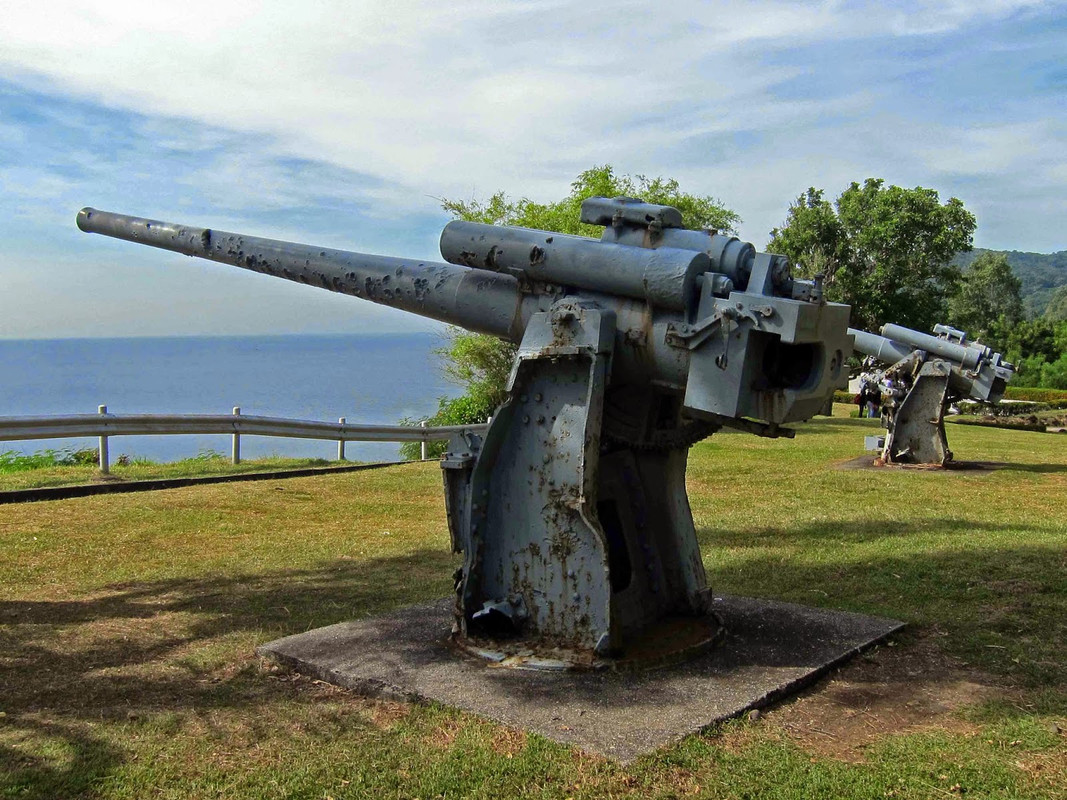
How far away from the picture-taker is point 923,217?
37.6m

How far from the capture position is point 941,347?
15.9 metres

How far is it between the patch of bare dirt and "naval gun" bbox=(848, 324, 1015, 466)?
10249 mm

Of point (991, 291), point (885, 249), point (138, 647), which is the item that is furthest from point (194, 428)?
point (991, 291)

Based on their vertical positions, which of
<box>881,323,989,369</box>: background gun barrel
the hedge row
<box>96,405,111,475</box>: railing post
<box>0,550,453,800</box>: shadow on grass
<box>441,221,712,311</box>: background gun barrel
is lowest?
the hedge row

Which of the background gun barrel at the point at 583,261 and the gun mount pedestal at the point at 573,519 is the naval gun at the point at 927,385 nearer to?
the gun mount pedestal at the point at 573,519

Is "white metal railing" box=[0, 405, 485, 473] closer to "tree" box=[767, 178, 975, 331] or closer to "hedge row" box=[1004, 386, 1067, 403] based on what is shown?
"tree" box=[767, 178, 975, 331]

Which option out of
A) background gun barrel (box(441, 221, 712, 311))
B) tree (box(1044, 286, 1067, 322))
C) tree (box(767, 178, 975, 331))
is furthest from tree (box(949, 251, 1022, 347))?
background gun barrel (box(441, 221, 712, 311))

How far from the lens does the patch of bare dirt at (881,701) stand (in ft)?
16.0

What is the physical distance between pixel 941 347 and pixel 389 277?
463 inches

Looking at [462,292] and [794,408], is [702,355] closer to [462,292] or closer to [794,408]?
[794,408]

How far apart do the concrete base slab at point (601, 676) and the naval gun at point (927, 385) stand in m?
9.89

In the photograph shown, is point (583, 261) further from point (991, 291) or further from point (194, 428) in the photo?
point (991, 291)

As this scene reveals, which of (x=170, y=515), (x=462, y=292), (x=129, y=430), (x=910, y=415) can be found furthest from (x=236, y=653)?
(x=910, y=415)

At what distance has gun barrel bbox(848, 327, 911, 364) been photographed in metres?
16.2
